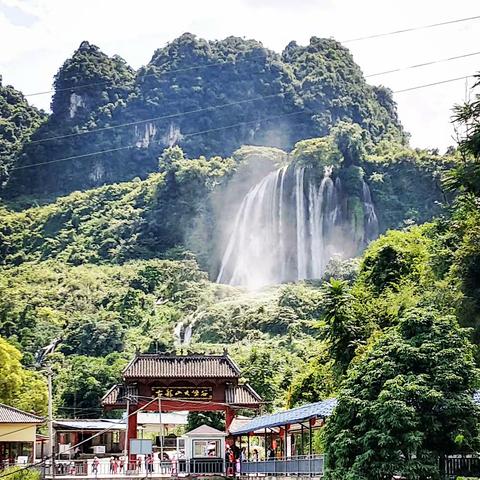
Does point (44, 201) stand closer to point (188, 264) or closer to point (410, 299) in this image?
point (188, 264)

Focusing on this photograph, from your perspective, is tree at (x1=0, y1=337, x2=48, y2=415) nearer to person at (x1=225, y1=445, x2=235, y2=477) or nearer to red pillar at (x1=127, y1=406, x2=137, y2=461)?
red pillar at (x1=127, y1=406, x2=137, y2=461)

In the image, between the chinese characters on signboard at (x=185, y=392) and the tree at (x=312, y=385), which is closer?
the chinese characters on signboard at (x=185, y=392)

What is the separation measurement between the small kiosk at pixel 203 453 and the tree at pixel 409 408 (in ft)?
40.9

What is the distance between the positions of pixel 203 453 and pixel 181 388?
3562 millimetres

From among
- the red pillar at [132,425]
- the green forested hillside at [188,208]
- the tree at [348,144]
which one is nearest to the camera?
the red pillar at [132,425]

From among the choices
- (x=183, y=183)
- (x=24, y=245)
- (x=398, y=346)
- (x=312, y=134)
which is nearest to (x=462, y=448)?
(x=398, y=346)

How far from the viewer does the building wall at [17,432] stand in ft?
122

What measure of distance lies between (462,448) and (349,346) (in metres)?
15.5

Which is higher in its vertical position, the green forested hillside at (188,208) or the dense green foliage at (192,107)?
the dense green foliage at (192,107)

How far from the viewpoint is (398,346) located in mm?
17469

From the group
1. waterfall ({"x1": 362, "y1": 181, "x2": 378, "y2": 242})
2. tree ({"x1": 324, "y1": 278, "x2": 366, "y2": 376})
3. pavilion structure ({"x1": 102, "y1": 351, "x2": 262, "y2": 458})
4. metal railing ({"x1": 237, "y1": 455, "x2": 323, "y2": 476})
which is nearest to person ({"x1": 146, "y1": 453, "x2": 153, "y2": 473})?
pavilion structure ({"x1": 102, "y1": 351, "x2": 262, "y2": 458})

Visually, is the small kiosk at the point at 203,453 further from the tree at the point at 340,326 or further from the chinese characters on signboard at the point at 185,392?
the tree at the point at 340,326

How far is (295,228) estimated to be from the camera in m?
89.5

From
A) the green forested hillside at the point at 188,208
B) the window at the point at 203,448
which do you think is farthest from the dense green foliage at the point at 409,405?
the green forested hillside at the point at 188,208
